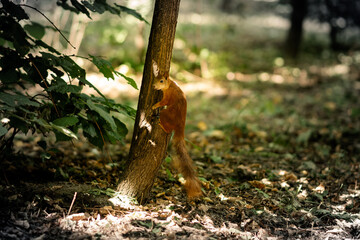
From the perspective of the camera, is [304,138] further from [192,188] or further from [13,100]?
[13,100]

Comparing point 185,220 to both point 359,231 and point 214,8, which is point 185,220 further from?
point 214,8

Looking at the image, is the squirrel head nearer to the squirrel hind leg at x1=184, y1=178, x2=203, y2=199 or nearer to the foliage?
the foliage

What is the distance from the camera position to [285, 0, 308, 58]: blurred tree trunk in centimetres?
923

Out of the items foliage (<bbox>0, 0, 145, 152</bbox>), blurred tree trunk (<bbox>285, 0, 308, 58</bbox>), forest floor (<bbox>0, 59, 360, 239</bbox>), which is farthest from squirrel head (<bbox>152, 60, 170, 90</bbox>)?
blurred tree trunk (<bbox>285, 0, 308, 58</bbox>)

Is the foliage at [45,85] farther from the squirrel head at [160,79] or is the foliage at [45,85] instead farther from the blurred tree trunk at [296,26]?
the blurred tree trunk at [296,26]

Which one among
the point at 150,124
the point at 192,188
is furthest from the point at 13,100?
the point at 192,188

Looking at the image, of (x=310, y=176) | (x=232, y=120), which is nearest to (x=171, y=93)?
(x=310, y=176)

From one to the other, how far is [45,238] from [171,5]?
175 centimetres

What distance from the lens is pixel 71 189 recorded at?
2.46m

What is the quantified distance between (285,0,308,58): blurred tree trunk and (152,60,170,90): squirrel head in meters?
8.35

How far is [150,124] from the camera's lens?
2342 mm

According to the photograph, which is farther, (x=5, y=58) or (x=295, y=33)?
(x=295, y=33)

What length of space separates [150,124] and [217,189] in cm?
95

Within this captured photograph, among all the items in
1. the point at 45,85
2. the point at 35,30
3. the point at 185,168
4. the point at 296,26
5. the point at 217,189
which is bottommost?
the point at 217,189
